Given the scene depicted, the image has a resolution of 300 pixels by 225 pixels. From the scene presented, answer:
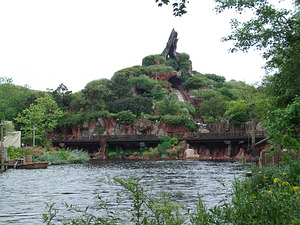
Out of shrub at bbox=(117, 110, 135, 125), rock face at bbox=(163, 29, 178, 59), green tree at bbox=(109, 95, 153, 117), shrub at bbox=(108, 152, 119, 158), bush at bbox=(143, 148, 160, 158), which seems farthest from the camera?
rock face at bbox=(163, 29, 178, 59)

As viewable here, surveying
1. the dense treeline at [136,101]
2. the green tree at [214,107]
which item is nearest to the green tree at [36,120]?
the dense treeline at [136,101]

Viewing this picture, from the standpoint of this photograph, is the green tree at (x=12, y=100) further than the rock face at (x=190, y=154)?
Yes

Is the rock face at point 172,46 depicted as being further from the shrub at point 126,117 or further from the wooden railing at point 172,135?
the wooden railing at point 172,135

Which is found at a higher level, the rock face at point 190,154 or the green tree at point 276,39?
the green tree at point 276,39

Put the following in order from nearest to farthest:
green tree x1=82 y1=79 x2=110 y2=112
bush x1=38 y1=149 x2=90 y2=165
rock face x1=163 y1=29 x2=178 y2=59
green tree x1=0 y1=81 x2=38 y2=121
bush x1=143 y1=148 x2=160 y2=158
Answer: bush x1=38 y1=149 x2=90 y2=165, bush x1=143 y1=148 x2=160 y2=158, green tree x1=0 y1=81 x2=38 y2=121, green tree x1=82 y1=79 x2=110 y2=112, rock face x1=163 y1=29 x2=178 y2=59

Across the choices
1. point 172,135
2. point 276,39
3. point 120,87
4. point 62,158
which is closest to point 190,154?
point 172,135

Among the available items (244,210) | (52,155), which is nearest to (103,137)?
(52,155)

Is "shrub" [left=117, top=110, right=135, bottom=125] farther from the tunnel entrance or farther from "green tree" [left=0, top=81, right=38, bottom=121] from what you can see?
the tunnel entrance

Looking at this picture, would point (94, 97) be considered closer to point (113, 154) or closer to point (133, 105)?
point (133, 105)

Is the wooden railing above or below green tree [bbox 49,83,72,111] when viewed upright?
below

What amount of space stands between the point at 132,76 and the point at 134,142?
1145 inches

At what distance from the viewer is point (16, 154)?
43.7 metres

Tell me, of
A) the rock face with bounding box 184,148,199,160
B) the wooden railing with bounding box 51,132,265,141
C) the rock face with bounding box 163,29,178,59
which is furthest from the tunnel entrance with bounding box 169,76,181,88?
the rock face with bounding box 184,148,199,160

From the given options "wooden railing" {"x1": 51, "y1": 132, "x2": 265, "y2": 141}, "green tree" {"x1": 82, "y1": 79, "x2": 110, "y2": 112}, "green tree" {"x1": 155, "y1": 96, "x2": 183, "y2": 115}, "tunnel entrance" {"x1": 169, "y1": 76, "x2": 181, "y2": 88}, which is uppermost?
"tunnel entrance" {"x1": 169, "y1": 76, "x2": 181, "y2": 88}
